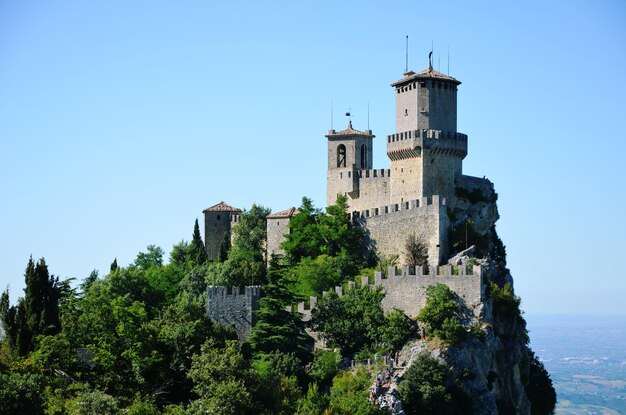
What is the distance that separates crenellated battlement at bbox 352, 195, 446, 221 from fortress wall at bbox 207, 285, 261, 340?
37.0 ft

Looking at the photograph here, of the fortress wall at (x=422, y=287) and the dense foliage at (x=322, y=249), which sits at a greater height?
the dense foliage at (x=322, y=249)

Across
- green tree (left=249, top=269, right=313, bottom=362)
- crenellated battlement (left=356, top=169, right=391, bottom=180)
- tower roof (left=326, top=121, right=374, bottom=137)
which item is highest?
tower roof (left=326, top=121, right=374, bottom=137)

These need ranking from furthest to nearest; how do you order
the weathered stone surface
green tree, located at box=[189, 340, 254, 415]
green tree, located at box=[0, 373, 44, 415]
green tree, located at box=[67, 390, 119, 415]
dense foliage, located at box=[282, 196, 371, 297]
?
Result: dense foliage, located at box=[282, 196, 371, 297]
the weathered stone surface
green tree, located at box=[189, 340, 254, 415]
green tree, located at box=[0, 373, 44, 415]
green tree, located at box=[67, 390, 119, 415]

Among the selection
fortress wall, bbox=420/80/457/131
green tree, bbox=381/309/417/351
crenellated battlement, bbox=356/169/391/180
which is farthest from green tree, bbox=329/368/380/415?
fortress wall, bbox=420/80/457/131

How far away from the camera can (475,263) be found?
63.3 m

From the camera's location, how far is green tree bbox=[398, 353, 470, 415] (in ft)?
189

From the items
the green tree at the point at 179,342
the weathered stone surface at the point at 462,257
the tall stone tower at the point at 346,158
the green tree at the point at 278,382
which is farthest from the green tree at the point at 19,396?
the tall stone tower at the point at 346,158

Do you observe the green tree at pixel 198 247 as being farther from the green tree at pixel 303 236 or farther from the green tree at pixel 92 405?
the green tree at pixel 92 405

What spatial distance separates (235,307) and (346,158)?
18.1 metres

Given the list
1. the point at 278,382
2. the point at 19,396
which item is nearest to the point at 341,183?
the point at 278,382

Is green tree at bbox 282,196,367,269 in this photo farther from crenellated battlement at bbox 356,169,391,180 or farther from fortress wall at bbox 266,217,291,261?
crenellated battlement at bbox 356,169,391,180

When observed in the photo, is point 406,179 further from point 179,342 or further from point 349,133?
point 179,342

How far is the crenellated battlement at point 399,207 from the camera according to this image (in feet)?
222

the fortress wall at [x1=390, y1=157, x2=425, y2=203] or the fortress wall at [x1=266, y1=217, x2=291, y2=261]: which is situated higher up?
the fortress wall at [x1=390, y1=157, x2=425, y2=203]
